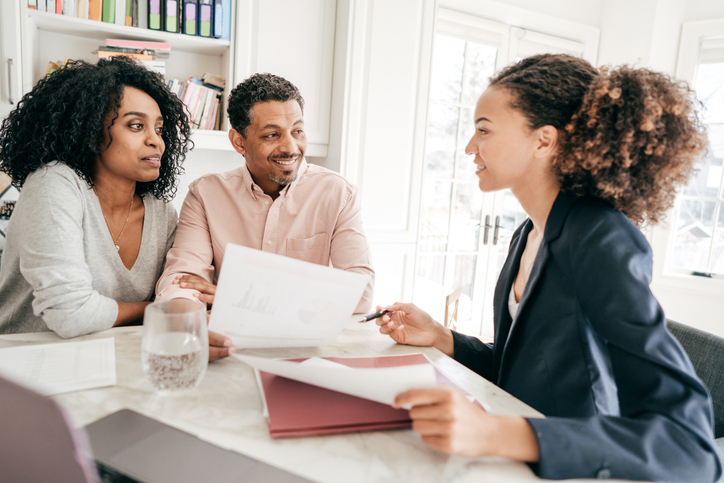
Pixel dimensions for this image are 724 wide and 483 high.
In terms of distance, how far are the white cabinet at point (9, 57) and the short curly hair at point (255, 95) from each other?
41.6 inches

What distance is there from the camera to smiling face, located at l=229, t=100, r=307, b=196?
70.2 inches

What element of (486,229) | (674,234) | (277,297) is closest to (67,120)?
(277,297)

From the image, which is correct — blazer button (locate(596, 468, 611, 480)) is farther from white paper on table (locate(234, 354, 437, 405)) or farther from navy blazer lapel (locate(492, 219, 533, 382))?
navy blazer lapel (locate(492, 219, 533, 382))

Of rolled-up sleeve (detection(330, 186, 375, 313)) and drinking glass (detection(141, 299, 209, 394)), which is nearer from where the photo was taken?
drinking glass (detection(141, 299, 209, 394))

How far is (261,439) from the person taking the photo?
634mm

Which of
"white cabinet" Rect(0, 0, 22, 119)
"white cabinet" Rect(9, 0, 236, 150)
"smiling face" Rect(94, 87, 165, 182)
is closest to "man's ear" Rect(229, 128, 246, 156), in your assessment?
"smiling face" Rect(94, 87, 165, 182)

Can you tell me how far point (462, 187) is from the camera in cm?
366

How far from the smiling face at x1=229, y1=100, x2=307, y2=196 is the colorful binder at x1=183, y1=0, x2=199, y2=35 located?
943mm

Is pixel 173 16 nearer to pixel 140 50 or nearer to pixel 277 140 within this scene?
pixel 140 50

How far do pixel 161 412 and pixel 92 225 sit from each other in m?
0.86

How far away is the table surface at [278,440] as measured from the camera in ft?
1.92

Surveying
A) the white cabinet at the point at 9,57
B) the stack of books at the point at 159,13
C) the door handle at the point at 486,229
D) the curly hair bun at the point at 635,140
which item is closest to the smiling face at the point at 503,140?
the curly hair bun at the point at 635,140

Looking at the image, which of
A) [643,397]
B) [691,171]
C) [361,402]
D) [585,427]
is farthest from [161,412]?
[691,171]

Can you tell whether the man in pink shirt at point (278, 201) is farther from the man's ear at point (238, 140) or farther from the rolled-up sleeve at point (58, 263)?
the rolled-up sleeve at point (58, 263)
